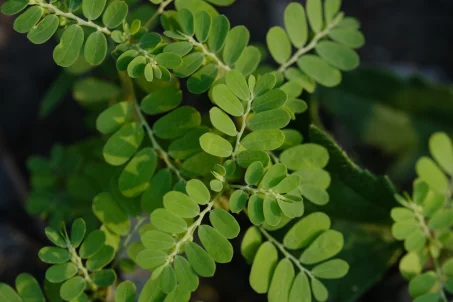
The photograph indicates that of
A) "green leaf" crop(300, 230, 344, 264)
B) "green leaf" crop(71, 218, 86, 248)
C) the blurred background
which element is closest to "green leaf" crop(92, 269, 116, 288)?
"green leaf" crop(71, 218, 86, 248)

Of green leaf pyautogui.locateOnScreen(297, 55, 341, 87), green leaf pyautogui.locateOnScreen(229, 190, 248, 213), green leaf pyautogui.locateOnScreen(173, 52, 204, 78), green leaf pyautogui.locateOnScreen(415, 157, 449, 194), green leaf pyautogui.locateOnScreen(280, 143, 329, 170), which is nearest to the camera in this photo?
green leaf pyautogui.locateOnScreen(229, 190, 248, 213)

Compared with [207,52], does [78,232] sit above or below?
below

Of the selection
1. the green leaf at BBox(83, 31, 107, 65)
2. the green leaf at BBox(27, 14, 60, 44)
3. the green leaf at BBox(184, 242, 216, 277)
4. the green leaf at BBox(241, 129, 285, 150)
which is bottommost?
the green leaf at BBox(184, 242, 216, 277)

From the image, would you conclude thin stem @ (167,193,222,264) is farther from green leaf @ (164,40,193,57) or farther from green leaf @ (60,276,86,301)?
green leaf @ (164,40,193,57)

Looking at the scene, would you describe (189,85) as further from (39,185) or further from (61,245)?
(39,185)

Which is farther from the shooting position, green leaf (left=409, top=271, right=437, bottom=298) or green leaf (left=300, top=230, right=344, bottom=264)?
green leaf (left=409, top=271, right=437, bottom=298)

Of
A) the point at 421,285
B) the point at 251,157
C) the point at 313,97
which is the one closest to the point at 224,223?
the point at 251,157

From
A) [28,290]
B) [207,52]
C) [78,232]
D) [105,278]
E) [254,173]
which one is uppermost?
[207,52]

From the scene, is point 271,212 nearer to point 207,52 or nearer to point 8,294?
point 207,52
